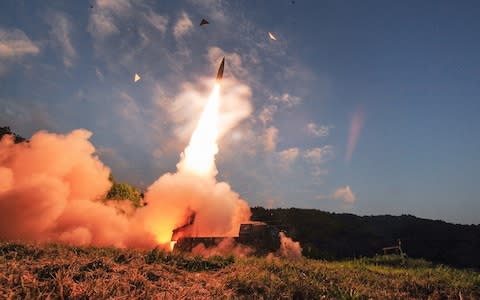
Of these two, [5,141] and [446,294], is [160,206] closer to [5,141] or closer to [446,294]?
[5,141]

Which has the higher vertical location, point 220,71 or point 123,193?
point 220,71

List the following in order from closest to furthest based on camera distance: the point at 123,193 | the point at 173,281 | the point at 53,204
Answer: the point at 173,281 → the point at 53,204 → the point at 123,193

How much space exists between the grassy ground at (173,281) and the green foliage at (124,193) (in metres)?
22.6

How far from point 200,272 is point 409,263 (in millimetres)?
16025

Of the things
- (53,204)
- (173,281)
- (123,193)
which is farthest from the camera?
(123,193)

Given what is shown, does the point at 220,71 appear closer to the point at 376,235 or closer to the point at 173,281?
the point at 173,281

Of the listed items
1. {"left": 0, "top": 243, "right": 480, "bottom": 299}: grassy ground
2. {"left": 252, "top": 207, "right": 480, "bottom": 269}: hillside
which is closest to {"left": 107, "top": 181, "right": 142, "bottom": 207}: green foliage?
{"left": 252, "top": 207, "right": 480, "bottom": 269}: hillside

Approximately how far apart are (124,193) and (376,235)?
27.3m

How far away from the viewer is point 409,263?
2125cm

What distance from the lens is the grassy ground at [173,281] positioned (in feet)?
23.3

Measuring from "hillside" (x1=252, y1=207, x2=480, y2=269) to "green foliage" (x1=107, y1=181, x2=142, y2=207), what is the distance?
562 inches

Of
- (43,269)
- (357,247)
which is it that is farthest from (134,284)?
(357,247)

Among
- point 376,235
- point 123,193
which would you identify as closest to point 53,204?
point 123,193

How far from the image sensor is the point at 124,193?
34719 mm
